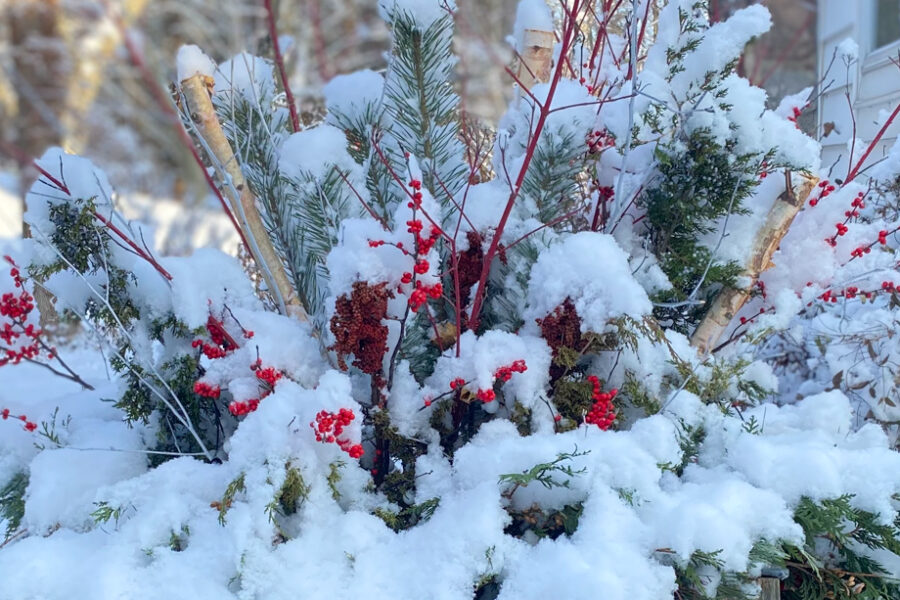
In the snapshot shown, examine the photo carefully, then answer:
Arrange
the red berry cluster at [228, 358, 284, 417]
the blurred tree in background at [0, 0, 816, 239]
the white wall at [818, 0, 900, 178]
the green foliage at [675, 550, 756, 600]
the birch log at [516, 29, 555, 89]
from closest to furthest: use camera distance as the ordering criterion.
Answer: the green foliage at [675, 550, 756, 600] → the red berry cluster at [228, 358, 284, 417] → the birch log at [516, 29, 555, 89] → the white wall at [818, 0, 900, 178] → the blurred tree in background at [0, 0, 816, 239]

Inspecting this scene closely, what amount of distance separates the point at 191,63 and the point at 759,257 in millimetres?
825

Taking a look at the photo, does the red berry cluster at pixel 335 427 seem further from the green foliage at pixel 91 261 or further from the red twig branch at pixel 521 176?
the green foliage at pixel 91 261

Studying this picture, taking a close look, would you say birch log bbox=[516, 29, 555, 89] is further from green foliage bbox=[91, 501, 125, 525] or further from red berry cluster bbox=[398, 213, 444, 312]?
green foliage bbox=[91, 501, 125, 525]

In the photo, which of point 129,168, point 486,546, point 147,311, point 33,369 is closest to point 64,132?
point 129,168

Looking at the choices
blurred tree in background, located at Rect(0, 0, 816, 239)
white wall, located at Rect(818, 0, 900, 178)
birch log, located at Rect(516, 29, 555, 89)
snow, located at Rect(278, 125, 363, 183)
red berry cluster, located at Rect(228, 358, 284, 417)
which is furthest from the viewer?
blurred tree in background, located at Rect(0, 0, 816, 239)

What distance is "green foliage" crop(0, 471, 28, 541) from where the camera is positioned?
101cm

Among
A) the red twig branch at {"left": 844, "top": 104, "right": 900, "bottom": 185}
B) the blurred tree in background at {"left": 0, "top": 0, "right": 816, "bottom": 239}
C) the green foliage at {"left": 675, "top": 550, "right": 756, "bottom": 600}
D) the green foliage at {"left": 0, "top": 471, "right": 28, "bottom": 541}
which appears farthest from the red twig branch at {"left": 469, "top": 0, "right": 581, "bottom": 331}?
the blurred tree in background at {"left": 0, "top": 0, "right": 816, "bottom": 239}

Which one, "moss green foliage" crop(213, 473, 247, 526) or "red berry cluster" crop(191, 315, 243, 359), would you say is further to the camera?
"red berry cluster" crop(191, 315, 243, 359)

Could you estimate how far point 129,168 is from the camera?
911 centimetres

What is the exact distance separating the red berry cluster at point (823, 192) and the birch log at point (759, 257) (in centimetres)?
6

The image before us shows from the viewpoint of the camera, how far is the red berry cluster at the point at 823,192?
1.03 metres

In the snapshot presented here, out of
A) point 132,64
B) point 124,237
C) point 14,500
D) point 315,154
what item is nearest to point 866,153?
point 315,154

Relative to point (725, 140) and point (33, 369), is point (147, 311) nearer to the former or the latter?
point (725, 140)

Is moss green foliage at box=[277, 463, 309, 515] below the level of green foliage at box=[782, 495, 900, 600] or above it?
above
